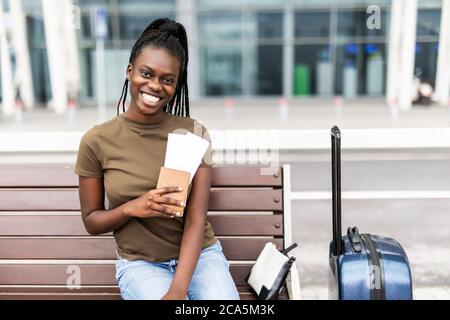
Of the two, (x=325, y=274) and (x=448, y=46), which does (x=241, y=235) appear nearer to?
(x=325, y=274)

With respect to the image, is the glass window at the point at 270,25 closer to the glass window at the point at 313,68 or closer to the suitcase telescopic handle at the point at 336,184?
the glass window at the point at 313,68

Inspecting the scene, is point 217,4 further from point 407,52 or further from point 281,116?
point 407,52

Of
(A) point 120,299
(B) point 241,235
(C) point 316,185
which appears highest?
(B) point 241,235

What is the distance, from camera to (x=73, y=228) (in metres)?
2.65

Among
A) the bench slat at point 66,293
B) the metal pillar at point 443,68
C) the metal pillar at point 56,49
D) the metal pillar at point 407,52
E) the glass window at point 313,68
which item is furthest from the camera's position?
the glass window at point 313,68

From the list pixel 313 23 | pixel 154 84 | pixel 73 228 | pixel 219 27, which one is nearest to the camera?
pixel 154 84

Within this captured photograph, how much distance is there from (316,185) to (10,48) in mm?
12390

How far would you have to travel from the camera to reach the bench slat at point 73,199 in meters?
2.65

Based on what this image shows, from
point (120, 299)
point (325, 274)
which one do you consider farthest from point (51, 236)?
point (325, 274)

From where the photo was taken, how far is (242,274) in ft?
8.65

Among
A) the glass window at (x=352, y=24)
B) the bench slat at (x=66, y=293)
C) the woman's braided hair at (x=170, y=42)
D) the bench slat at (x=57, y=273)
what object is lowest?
the bench slat at (x=66, y=293)

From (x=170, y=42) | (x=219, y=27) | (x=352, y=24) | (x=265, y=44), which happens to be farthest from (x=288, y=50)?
(x=170, y=42)

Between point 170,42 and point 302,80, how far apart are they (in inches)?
632

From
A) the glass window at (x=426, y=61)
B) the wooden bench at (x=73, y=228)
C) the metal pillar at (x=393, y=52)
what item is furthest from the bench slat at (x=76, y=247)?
the glass window at (x=426, y=61)
